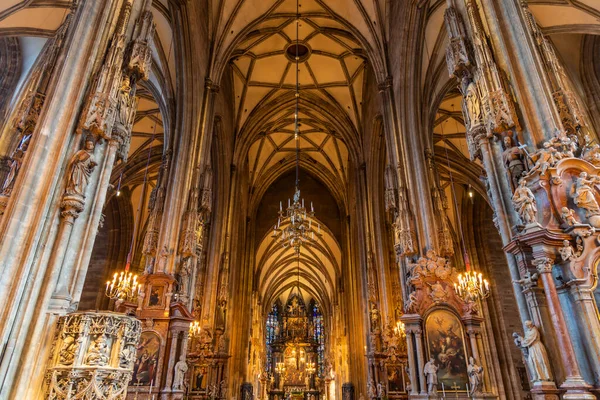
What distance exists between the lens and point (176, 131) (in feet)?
42.8

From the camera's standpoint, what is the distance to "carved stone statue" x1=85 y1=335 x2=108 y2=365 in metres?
5.11

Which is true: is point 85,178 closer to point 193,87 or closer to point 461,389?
point 193,87

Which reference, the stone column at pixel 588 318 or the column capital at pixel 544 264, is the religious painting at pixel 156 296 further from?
the stone column at pixel 588 318

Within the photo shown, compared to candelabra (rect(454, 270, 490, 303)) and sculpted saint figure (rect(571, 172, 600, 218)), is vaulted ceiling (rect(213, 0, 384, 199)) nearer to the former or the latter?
candelabra (rect(454, 270, 490, 303))

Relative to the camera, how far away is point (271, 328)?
4484 centimetres

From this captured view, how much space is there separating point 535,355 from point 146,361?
339 inches

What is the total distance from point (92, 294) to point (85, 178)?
15.9 metres

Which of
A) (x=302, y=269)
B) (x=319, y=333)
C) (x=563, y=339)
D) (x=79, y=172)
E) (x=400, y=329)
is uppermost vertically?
(x=302, y=269)

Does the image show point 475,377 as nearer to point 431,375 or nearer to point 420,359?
point 431,375

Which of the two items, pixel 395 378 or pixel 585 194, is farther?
pixel 395 378

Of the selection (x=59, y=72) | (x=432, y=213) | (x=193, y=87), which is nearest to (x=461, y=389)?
(x=432, y=213)

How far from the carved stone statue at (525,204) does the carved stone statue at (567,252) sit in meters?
0.50

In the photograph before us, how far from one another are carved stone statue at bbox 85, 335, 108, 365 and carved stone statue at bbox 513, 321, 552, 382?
18.8 feet

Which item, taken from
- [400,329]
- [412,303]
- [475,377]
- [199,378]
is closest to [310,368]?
[199,378]
